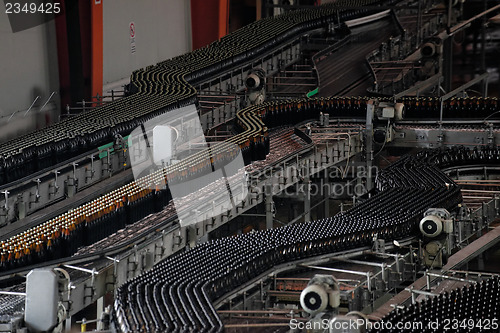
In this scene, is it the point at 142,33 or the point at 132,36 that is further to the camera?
the point at 142,33

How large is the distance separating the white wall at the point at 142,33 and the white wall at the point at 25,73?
91.5 inches

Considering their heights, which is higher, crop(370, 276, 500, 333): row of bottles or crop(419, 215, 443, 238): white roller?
crop(419, 215, 443, 238): white roller

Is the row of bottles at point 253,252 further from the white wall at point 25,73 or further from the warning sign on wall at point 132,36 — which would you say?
the warning sign on wall at point 132,36

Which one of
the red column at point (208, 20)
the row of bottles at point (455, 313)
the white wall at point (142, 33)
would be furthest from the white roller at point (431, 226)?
the red column at point (208, 20)

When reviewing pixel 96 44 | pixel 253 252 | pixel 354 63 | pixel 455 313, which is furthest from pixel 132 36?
pixel 455 313

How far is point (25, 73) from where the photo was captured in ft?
77.2

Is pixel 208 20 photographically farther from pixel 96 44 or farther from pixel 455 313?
pixel 455 313

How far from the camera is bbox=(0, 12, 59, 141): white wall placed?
22.7 metres

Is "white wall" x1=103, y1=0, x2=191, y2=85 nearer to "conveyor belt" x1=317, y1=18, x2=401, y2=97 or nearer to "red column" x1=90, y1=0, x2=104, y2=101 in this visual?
"red column" x1=90, y1=0, x2=104, y2=101

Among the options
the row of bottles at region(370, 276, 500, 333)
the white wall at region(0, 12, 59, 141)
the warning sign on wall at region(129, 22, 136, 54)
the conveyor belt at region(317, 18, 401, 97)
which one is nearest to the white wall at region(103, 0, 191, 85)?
the warning sign on wall at region(129, 22, 136, 54)

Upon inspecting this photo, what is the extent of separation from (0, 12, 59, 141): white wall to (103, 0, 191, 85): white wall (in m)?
2.32

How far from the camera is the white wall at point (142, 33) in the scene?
1050 inches

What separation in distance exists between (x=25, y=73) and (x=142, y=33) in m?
5.66

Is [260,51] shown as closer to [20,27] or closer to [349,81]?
[349,81]
